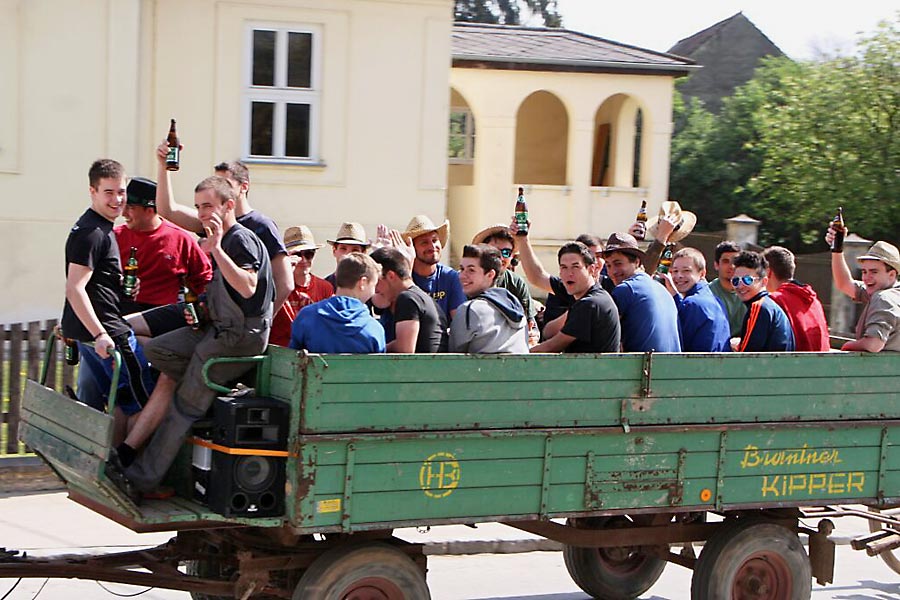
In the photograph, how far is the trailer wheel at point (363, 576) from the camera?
5.41 meters

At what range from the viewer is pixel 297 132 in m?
14.6

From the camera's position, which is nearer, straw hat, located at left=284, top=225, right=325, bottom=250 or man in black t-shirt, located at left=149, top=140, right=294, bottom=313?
man in black t-shirt, located at left=149, top=140, right=294, bottom=313

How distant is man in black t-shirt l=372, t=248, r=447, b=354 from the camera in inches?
230

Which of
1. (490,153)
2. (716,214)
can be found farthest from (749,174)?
(490,153)

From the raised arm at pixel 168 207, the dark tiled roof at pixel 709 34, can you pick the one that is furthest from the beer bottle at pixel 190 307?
the dark tiled roof at pixel 709 34

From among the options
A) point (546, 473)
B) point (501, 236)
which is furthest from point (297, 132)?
point (546, 473)

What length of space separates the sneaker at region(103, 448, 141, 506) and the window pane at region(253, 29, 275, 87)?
31.5 feet

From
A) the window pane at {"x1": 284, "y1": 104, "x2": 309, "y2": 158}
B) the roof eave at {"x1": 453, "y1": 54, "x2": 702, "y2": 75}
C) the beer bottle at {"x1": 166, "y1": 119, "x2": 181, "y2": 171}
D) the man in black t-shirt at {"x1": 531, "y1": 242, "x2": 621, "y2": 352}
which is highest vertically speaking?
the roof eave at {"x1": 453, "y1": 54, "x2": 702, "y2": 75}

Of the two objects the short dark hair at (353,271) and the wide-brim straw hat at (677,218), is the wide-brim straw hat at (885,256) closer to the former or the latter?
the wide-brim straw hat at (677,218)

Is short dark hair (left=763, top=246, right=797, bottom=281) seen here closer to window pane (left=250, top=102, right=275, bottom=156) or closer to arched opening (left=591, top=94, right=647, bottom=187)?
window pane (left=250, top=102, right=275, bottom=156)

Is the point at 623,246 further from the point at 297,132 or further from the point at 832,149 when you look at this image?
the point at 832,149

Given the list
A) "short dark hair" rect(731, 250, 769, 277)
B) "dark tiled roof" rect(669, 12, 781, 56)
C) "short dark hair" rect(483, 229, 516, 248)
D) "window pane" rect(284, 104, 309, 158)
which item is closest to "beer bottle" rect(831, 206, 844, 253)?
"short dark hair" rect(731, 250, 769, 277)

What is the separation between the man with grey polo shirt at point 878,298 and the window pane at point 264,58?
27.4 ft

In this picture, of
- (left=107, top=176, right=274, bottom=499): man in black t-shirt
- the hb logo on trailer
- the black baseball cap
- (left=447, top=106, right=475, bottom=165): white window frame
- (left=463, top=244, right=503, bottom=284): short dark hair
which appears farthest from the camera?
(left=447, top=106, right=475, bottom=165): white window frame
